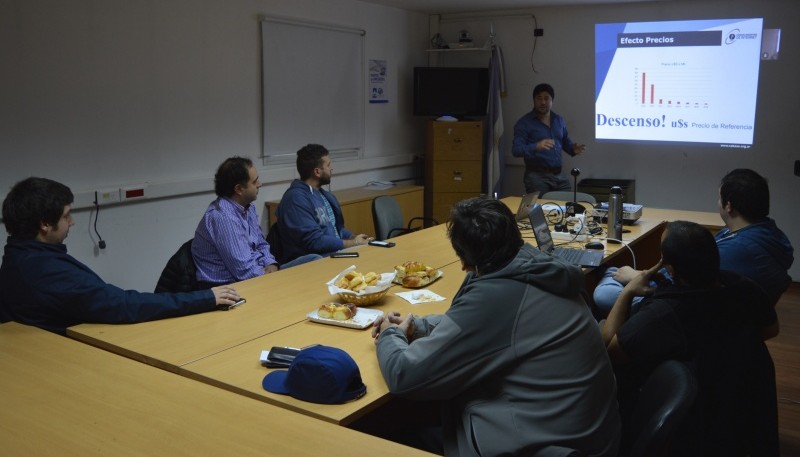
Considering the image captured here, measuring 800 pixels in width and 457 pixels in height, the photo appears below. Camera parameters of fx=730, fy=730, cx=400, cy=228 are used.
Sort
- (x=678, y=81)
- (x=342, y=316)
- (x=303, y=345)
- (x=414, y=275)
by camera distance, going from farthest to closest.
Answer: (x=678, y=81), (x=414, y=275), (x=342, y=316), (x=303, y=345)

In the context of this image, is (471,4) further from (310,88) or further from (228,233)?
(228,233)

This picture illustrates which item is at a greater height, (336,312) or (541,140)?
(541,140)

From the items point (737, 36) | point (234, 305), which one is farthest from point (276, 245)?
point (737, 36)

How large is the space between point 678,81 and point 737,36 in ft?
1.99

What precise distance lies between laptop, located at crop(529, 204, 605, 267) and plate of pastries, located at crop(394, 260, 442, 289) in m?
0.74

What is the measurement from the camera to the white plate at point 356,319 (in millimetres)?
2693

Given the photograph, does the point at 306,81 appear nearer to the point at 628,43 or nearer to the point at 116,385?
the point at 628,43

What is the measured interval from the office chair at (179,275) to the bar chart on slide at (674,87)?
491 cm

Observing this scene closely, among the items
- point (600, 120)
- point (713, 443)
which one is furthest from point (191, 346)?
point (600, 120)

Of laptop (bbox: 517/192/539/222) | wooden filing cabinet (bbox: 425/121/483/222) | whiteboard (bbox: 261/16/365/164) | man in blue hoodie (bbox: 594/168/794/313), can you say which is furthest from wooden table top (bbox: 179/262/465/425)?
wooden filing cabinet (bbox: 425/121/483/222)

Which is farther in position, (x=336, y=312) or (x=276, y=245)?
(x=276, y=245)

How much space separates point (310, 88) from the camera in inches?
257

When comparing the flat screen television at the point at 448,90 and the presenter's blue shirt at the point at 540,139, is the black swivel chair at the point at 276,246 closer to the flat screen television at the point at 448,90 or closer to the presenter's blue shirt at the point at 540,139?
the presenter's blue shirt at the point at 540,139

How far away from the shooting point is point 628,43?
22.9 feet
